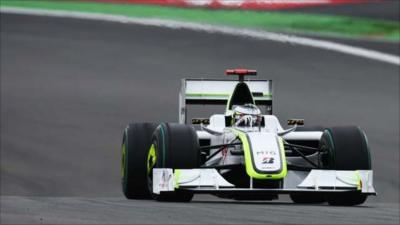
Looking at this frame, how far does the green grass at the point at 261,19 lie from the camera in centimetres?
3788

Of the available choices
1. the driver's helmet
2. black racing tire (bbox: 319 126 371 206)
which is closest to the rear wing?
the driver's helmet

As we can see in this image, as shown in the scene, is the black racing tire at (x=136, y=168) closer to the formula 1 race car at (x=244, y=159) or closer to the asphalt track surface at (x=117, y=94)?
the formula 1 race car at (x=244, y=159)

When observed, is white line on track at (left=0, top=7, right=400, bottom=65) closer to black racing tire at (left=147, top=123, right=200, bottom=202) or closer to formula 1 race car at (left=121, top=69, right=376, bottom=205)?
formula 1 race car at (left=121, top=69, right=376, bottom=205)

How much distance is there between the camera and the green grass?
124 ft

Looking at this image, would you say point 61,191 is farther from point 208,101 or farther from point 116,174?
point 208,101

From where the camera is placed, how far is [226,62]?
35062mm

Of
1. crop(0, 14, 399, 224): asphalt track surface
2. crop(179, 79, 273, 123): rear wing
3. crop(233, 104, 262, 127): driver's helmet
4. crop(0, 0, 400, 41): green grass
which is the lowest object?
crop(0, 14, 399, 224): asphalt track surface

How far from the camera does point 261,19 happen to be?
37.6 meters

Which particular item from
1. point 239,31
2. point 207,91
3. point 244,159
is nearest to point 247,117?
point 244,159

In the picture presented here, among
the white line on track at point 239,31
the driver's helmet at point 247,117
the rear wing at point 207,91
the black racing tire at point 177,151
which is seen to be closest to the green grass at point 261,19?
the white line on track at point 239,31

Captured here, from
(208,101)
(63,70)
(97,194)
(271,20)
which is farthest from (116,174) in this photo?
(271,20)

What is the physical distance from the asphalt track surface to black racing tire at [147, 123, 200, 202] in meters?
0.61

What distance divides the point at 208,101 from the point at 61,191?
4887 millimetres

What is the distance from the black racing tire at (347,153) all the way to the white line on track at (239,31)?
19.5 m
